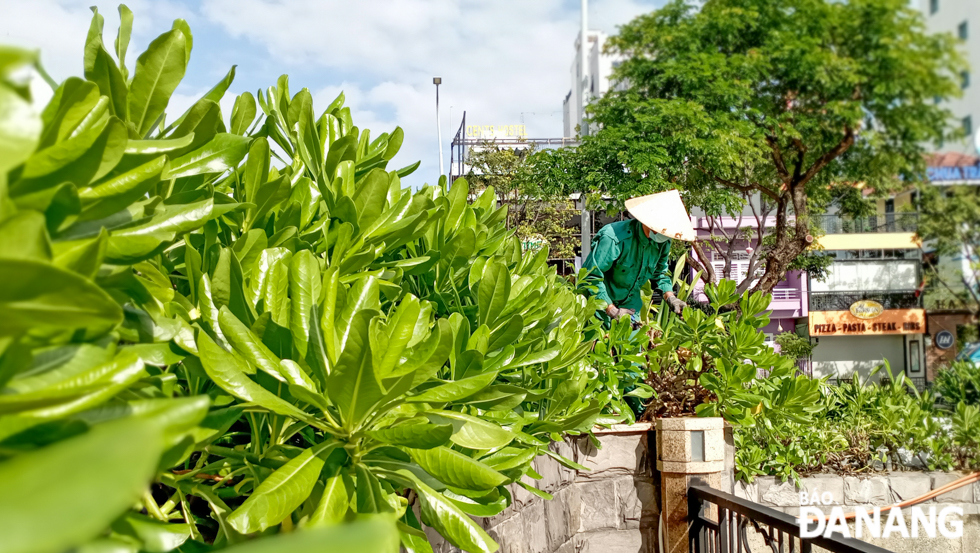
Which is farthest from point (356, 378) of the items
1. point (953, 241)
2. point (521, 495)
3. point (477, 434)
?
point (521, 495)

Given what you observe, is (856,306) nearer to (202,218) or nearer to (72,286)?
(202,218)

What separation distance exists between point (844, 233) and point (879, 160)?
56 centimetres

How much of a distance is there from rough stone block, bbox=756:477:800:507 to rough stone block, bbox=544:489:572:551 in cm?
160

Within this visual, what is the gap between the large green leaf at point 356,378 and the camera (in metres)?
0.50

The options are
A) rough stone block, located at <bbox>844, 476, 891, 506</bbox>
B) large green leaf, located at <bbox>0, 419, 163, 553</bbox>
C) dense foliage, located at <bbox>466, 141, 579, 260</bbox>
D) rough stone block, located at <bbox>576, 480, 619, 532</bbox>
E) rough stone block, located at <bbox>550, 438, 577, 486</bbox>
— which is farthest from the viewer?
dense foliage, located at <bbox>466, 141, 579, 260</bbox>

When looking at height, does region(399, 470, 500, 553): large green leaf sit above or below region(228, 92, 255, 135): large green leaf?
below

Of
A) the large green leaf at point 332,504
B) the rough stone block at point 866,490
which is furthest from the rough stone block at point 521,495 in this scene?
the rough stone block at point 866,490

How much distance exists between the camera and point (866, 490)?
4.07 meters

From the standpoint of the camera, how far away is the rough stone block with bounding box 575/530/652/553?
3.29m

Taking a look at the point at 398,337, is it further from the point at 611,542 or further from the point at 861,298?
the point at 611,542

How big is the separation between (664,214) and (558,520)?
1.43 meters

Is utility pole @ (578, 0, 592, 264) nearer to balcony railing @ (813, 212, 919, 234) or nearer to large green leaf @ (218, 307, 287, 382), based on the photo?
balcony railing @ (813, 212, 919, 234)

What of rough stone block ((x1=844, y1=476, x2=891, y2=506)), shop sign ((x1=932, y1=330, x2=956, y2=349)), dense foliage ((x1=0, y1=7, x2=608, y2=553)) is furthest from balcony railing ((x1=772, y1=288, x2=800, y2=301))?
dense foliage ((x1=0, y1=7, x2=608, y2=553))

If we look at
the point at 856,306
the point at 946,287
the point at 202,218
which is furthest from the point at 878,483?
the point at 202,218
